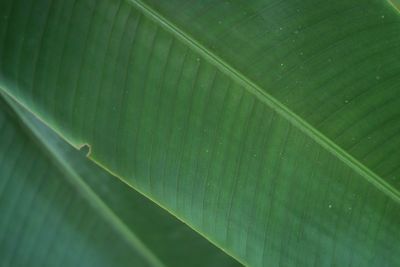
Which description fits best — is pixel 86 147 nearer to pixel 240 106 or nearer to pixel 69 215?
pixel 69 215

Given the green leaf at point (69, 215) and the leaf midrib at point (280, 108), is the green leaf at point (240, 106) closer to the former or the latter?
the leaf midrib at point (280, 108)

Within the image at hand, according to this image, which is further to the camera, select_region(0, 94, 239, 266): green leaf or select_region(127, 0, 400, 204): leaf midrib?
select_region(0, 94, 239, 266): green leaf

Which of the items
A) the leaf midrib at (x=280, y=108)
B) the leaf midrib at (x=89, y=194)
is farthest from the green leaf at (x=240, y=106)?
the leaf midrib at (x=89, y=194)

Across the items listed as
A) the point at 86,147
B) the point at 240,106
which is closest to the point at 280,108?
the point at 240,106

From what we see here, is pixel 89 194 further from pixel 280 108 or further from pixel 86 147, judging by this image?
pixel 280 108

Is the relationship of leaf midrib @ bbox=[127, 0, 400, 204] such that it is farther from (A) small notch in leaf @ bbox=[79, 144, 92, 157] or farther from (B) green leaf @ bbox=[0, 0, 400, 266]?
(A) small notch in leaf @ bbox=[79, 144, 92, 157]

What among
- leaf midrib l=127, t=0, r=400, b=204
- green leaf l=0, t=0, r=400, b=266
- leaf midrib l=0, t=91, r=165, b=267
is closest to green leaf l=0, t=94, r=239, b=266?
leaf midrib l=0, t=91, r=165, b=267

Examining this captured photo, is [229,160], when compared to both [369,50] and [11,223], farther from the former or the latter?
[11,223]

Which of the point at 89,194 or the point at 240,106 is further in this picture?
the point at 89,194
